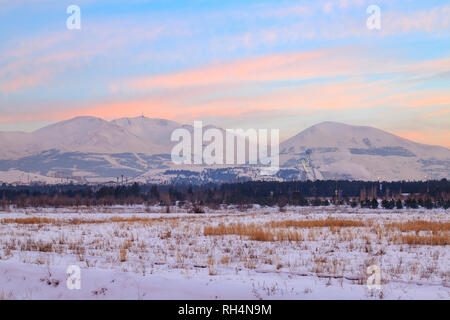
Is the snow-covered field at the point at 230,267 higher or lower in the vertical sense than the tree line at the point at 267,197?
higher

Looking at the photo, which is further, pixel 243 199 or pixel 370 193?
pixel 370 193

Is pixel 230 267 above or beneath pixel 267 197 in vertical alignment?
above

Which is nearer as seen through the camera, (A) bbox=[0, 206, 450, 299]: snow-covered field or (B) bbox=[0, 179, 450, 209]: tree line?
(A) bbox=[0, 206, 450, 299]: snow-covered field

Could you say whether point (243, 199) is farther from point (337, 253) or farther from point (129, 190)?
point (337, 253)

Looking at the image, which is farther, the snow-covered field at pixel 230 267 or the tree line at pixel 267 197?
the tree line at pixel 267 197

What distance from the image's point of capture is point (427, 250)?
66.2 feet

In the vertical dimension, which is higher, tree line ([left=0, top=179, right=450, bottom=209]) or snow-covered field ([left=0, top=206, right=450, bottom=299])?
snow-covered field ([left=0, top=206, right=450, bottom=299])

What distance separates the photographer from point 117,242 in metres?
23.0

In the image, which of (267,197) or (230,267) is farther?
(267,197)
